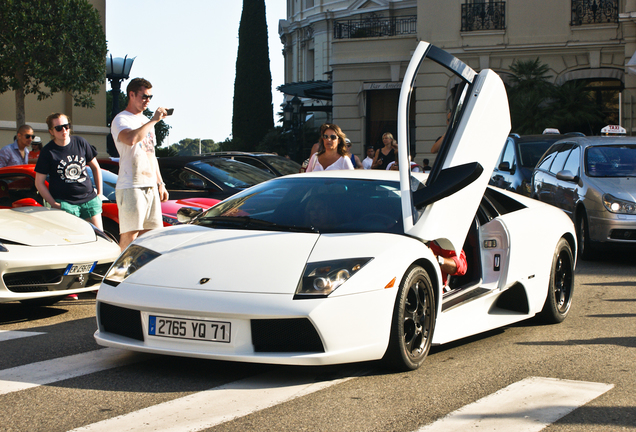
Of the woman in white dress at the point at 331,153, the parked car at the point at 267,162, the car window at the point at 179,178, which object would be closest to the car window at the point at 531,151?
the parked car at the point at 267,162

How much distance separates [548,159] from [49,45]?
1615cm

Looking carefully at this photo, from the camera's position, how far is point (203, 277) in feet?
14.4

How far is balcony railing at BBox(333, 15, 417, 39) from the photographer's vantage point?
31.1 meters

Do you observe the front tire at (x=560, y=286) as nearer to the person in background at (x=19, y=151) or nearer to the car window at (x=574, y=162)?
the car window at (x=574, y=162)

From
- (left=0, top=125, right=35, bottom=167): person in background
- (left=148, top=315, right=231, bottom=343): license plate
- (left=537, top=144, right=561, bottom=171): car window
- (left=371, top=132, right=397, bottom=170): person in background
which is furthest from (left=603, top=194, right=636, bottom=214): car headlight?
(left=0, top=125, right=35, bottom=167): person in background

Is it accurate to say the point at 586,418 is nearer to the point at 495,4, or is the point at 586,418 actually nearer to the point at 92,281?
the point at 92,281

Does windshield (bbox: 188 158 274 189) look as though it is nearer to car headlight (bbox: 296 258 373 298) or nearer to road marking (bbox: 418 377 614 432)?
car headlight (bbox: 296 258 373 298)

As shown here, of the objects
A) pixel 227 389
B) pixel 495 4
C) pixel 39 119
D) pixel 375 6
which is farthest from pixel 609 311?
pixel 375 6

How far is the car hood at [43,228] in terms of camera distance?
6.44m

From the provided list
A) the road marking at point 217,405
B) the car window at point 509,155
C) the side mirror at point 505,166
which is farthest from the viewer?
the car window at point 509,155

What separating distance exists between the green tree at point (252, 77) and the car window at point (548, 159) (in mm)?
36095

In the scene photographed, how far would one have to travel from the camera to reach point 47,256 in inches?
248

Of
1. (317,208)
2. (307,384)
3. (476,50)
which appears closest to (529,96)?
(476,50)

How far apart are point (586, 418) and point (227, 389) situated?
5.97 feet
